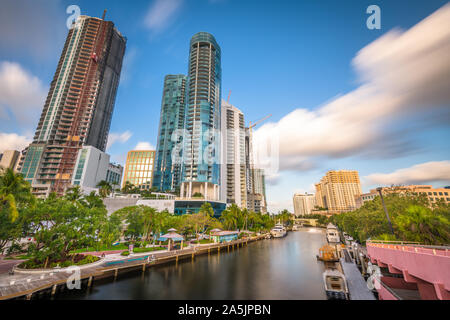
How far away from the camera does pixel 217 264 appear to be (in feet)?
119

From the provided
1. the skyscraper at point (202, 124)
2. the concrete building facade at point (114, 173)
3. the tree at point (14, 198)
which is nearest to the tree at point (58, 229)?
the tree at point (14, 198)

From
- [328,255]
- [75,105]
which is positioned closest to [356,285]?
[328,255]

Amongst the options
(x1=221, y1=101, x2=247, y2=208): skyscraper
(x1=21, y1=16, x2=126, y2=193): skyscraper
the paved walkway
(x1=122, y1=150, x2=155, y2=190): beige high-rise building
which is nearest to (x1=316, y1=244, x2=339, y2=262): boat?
the paved walkway

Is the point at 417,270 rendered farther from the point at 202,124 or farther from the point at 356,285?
the point at 202,124

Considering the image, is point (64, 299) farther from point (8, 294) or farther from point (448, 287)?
point (448, 287)

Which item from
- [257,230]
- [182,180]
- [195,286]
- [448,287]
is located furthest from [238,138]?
[448,287]

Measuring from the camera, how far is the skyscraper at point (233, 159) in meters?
143

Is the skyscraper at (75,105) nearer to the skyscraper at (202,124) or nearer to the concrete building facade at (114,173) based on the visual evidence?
the concrete building facade at (114,173)

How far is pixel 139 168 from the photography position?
171m

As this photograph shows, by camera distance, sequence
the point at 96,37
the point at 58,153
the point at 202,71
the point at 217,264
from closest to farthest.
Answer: the point at 217,264, the point at 58,153, the point at 202,71, the point at 96,37

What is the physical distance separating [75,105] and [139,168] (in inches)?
2868

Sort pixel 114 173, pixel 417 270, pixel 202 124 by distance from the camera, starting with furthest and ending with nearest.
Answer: pixel 114 173 < pixel 202 124 < pixel 417 270

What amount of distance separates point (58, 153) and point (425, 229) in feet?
448

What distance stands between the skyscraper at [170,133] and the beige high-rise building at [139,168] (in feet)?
85.5
